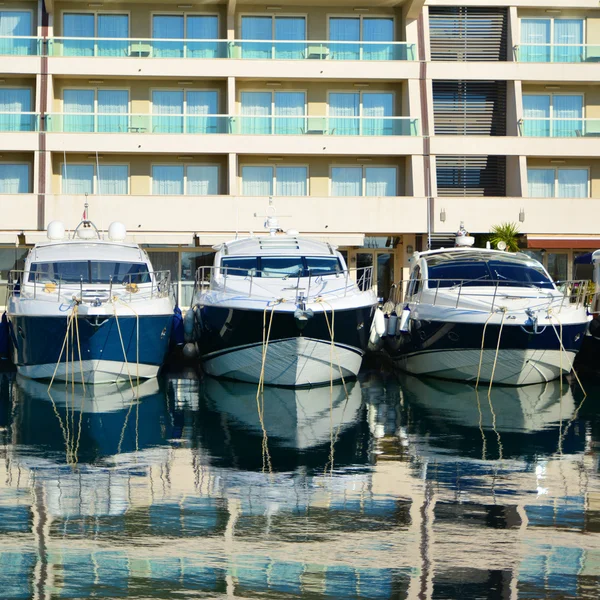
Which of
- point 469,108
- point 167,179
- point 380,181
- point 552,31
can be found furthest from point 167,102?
point 552,31

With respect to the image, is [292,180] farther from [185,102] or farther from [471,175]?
[471,175]

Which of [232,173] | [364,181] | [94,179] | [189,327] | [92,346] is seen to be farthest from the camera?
[364,181]

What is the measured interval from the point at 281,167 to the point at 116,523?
1168 inches

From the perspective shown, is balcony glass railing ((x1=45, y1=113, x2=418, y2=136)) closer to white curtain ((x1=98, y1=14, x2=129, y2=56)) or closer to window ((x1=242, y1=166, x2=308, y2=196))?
window ((x1=242, y1=166, x2=308, y2=196))

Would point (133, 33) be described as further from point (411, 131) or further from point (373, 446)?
point (373, 446)

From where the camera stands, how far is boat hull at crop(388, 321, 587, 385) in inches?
904

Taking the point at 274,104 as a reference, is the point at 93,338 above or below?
below

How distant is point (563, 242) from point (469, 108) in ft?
21.1

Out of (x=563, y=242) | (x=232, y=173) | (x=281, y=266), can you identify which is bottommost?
(x=281, y=266)

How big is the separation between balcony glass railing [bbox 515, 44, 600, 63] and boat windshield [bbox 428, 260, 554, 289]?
16.9m

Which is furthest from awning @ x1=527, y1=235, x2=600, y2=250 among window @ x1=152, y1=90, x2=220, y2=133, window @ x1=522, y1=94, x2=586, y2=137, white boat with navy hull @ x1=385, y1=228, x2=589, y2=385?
white boat with navy hull @ x1=385, y1=228, x2=589, y2=385

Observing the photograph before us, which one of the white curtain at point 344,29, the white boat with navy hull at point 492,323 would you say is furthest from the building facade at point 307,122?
the white boat with navy hull at point 492,323

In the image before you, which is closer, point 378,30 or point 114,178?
point 114,178

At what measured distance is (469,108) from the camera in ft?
135
